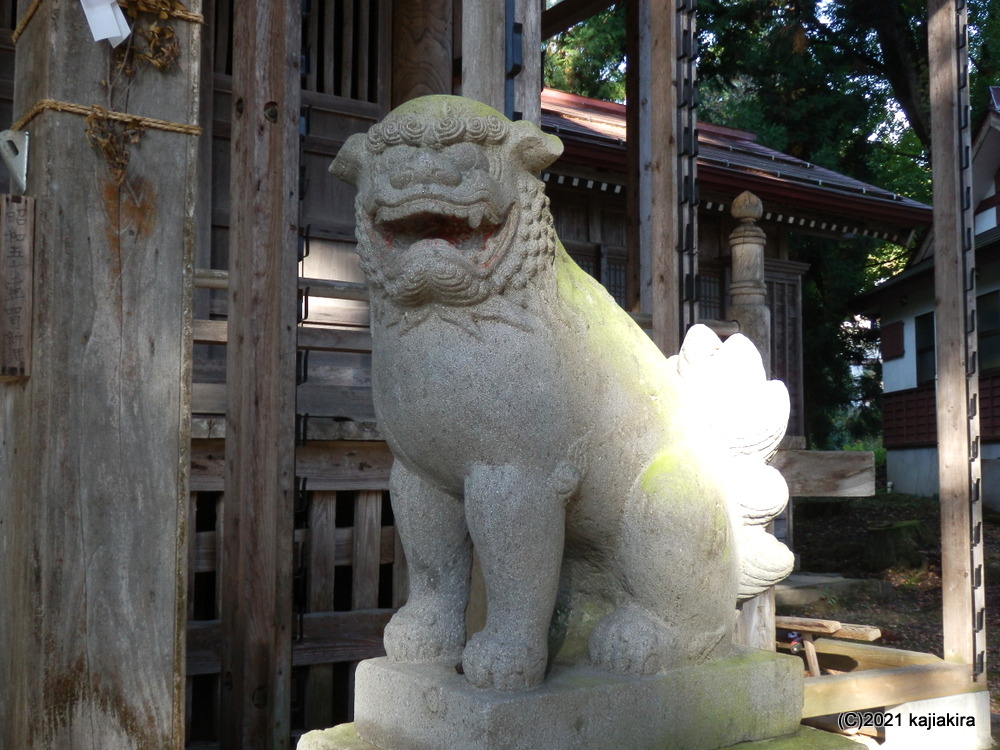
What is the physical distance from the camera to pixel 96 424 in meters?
2.38

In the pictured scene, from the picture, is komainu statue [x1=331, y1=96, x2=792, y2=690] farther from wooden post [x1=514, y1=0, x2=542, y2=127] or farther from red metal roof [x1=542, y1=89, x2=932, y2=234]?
red metal roof [x1=542, y1=89, x2=932, y2=234]

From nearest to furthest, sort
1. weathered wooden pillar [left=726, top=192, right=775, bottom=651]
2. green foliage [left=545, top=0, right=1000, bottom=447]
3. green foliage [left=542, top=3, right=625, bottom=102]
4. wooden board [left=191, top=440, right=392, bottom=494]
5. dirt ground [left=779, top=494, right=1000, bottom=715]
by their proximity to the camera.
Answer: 1. wooden board [left=191, top=440, right=392, bottom=494]
2. weathered wooden pillar [left=726, top=192, right=775, bottom=651]
3. dirt ground [left=779, top=494, right=1000, bottom=715]
4. green foliage [left=545, top=0, right=1000, bottom=447]
5. green foliage [left=542, top=3, right=625, bottom=102]

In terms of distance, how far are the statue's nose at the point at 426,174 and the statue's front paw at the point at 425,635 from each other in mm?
925

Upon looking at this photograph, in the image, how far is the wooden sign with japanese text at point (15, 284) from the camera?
232cm

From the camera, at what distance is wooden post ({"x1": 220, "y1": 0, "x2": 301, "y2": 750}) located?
3383 millimetres

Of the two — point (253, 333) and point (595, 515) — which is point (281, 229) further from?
point (595, 515)

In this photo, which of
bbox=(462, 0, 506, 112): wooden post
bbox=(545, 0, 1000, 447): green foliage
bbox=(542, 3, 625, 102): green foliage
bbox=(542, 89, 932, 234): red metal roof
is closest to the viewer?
bbox=(462, 0, 506, 112): wooden post

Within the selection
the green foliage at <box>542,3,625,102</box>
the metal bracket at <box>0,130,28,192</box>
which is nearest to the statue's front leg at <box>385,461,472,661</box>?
the metal bracket at <box>0,130,28,192</box>

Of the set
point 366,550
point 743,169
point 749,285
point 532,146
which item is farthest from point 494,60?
point 743,169

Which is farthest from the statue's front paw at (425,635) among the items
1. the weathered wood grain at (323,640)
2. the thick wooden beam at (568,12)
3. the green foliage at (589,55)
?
the green foliage at (589,55)

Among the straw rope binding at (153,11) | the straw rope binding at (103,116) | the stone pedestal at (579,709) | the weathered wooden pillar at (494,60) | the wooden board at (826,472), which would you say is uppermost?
the weathered wooden pillar at (494,60)

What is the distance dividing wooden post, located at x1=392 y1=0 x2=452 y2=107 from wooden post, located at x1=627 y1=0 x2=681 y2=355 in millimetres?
2286

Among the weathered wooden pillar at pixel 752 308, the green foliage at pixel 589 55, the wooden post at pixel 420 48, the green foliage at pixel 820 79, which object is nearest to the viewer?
the weathered wooden pillar at pixel 752 308

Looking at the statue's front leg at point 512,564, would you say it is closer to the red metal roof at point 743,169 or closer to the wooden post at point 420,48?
the wooden post at point 420,48
